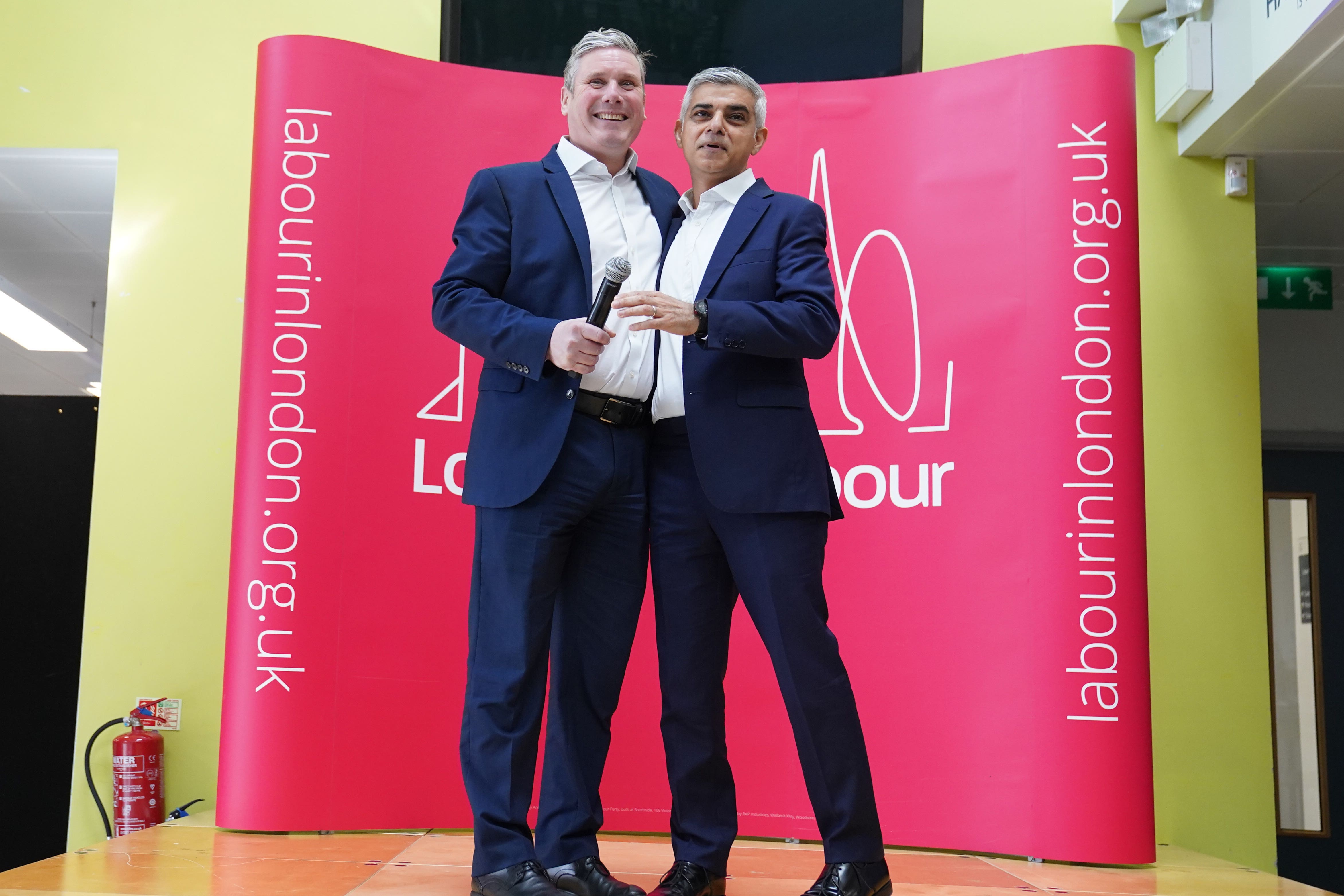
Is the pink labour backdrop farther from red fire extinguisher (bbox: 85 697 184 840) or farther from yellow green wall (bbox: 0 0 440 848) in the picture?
yellow green wall (bbox: 0 0 440 848)

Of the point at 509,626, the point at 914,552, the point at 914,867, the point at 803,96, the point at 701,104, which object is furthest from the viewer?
the point at 803,96

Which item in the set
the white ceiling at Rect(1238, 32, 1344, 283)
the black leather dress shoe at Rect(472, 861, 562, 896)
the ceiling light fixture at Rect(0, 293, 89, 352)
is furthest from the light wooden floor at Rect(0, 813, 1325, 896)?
the ceiling light fixture at Rect(0, 293, 89, 352)

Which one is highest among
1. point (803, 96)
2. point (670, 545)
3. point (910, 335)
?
point (803, 96)

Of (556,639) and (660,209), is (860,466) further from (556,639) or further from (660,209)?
(556,639)

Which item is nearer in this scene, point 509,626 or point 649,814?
point 509,626

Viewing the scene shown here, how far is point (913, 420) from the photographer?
310 cm

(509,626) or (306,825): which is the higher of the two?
(509,626)

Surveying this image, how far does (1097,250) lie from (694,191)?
1369 mm

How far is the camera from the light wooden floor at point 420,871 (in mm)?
2164

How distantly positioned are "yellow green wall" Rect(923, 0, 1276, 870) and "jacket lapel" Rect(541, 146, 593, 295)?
7.61 ft

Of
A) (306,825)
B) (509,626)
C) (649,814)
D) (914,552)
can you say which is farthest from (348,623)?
(914,552)

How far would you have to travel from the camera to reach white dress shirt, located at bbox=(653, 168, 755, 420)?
202cm

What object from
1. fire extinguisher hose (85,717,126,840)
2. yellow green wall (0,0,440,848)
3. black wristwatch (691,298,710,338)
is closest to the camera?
black wristwatch (691,298,710,338)

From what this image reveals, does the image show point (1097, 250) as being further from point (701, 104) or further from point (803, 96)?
point (701, 104)
